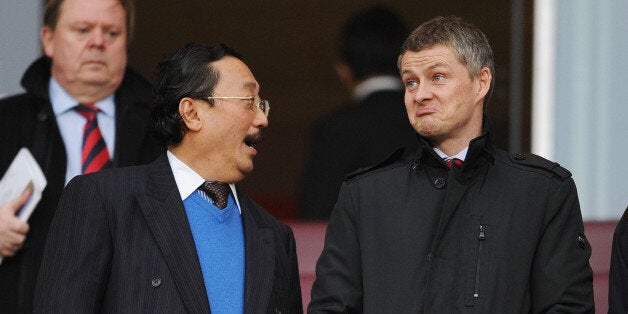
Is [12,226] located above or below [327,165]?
below

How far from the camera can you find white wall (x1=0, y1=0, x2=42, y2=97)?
6117 millimetres

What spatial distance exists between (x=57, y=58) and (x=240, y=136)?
124 centimetres

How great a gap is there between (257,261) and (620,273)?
1103mm

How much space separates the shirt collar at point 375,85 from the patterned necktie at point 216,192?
1.62 meters

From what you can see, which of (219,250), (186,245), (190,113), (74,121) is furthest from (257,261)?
(74,121)

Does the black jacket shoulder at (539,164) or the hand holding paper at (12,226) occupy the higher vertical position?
the black jacket shoulder at (539,164)

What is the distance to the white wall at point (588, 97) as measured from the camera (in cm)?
600

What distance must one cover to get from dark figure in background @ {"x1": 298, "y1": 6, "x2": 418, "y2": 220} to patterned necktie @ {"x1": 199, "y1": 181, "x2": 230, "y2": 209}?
4.39ft

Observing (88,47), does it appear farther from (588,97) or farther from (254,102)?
(588,97)

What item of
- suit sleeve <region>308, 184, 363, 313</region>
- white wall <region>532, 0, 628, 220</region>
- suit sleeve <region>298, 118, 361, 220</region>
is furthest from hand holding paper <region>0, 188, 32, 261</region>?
white wall <region>532, 0, 628, 220</region>

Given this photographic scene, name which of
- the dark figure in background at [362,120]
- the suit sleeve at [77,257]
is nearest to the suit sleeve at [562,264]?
the suit sleeve at [77,257]

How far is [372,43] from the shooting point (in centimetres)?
578

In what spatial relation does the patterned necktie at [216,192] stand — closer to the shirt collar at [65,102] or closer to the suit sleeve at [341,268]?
the suit sleeve at [341,268]

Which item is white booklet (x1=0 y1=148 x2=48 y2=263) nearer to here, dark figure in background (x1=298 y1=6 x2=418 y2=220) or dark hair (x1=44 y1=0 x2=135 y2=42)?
dark hair (x1=44 y1=0 x2=135 y2=42)
